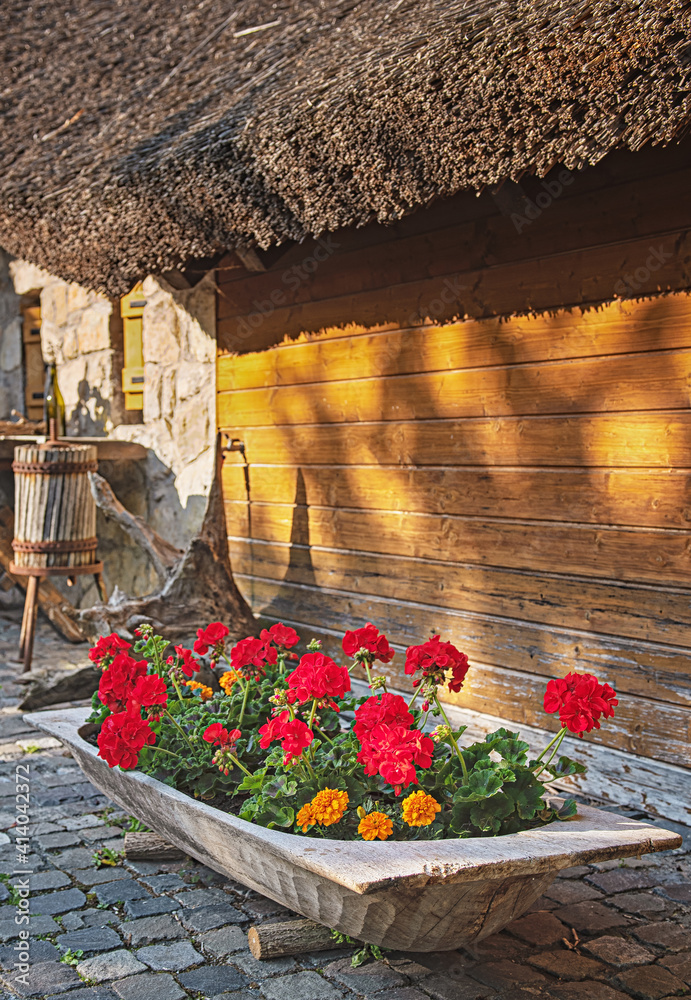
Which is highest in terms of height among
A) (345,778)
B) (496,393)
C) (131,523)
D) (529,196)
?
(529,196)

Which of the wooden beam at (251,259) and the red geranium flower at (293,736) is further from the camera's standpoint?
the wooden beam at (251,259)

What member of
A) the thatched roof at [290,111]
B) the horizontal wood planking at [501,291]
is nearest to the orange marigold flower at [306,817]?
the thatched roof at [290,111]

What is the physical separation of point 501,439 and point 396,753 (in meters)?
1.72

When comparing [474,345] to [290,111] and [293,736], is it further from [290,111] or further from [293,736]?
[293,736]

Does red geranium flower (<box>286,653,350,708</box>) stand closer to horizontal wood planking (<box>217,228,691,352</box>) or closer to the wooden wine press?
horizontal wood planking (<box>217,228,691,352</box>)

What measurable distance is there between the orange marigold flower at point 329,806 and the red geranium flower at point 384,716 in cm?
14

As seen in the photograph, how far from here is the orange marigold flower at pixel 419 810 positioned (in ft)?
6.39

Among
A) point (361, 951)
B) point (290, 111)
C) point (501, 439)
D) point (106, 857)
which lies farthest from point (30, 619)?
point (361, 951)

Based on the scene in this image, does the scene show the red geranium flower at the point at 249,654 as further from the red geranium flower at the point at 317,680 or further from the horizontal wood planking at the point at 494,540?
the horizontal wood planking at the point at 494,540

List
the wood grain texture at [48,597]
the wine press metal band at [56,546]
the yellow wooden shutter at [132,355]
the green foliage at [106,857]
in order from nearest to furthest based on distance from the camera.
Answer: the green foliage at [106,857]
the wine press metal band at [56,546]
the wood grain texture at [48,597]
the yellow wooden shutter at [132,355]

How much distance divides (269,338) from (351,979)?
325cm

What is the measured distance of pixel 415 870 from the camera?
1635mm

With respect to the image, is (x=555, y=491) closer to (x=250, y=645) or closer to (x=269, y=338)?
(x=250, y=645)

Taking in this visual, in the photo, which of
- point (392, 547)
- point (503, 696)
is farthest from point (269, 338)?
point (503, 696)
